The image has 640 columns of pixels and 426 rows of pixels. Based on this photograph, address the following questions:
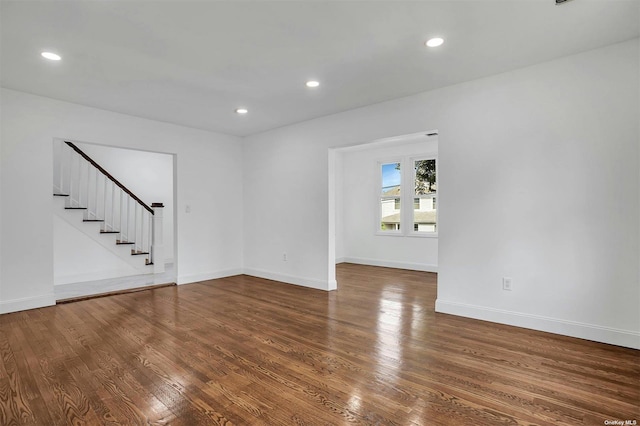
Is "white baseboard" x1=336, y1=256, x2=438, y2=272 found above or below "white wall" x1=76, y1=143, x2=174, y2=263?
below

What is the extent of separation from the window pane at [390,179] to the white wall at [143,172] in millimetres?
4837

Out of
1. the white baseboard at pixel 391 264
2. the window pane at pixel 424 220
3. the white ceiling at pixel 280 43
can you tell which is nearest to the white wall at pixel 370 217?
the white baseboard at pixel 391 264

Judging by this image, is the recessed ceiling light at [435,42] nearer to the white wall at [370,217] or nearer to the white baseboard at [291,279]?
Answer: the white baseboard at [291,279]

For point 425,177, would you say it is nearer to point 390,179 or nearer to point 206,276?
point 390,179

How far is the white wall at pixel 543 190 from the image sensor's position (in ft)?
9.38

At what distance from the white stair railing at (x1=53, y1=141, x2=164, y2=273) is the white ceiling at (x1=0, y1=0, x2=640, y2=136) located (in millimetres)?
2366

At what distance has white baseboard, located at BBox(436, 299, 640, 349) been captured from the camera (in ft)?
9.30

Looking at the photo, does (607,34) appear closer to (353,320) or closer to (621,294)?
(621,294)

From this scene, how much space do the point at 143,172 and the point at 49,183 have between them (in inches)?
126

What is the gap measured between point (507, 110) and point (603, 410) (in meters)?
2.70

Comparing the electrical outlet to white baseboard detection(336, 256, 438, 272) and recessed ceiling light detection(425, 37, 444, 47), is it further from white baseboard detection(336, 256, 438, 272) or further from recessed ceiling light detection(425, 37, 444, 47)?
white baseboard detection(336, 256, 438, 272)

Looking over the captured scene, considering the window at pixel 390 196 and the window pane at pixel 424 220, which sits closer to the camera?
the window pane at pixel 424 220

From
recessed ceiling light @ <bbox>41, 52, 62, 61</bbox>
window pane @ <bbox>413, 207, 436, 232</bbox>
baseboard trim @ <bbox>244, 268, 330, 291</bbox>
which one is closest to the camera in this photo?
recessed ceiling light @ <bbox>41, 52, 62, 61</bbox>

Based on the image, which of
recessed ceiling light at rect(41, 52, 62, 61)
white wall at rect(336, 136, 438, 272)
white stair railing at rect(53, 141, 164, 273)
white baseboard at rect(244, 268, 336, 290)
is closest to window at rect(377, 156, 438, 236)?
white wall at rect(336, 136, 438, 272)
